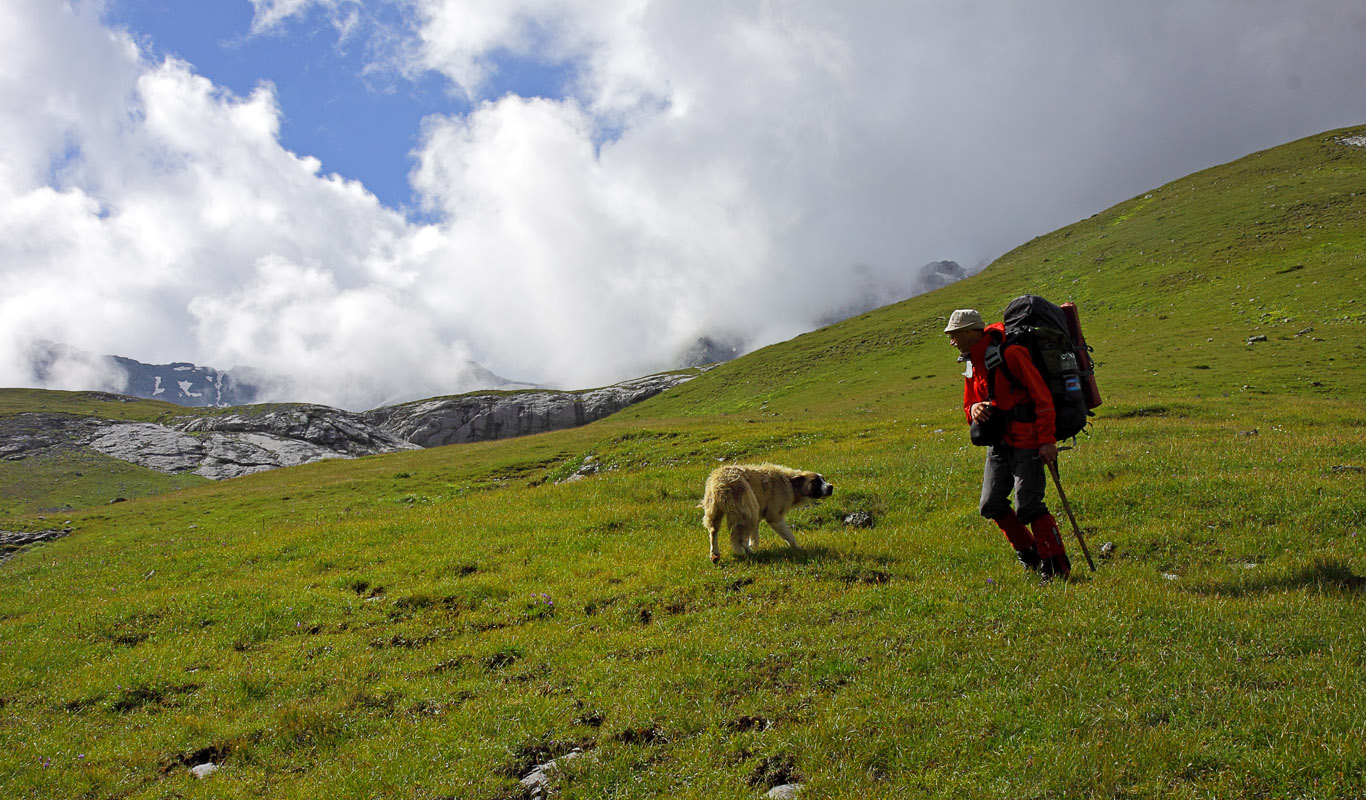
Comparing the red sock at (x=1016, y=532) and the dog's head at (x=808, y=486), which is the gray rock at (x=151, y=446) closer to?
the dog's head at (x=808, y=486)

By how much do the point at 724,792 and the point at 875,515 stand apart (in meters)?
10.4

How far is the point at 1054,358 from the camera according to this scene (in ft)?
31.2

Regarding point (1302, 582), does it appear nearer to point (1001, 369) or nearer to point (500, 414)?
point (1001, 369)

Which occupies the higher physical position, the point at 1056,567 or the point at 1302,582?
the point at 1056,567

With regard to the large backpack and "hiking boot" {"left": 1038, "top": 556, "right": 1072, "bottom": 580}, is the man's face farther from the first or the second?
"hiking boot" {"left": 1038, "top": 556, "right": 1072, "bottom": 580}

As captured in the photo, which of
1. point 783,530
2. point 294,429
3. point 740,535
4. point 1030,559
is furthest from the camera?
point 294,429

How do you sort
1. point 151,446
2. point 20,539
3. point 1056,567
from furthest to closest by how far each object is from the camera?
point 151,446 → point 20,539 → point 1056,567

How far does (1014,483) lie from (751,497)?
483 cm

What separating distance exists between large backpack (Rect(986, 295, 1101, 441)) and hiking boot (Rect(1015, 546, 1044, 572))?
188 centimetres

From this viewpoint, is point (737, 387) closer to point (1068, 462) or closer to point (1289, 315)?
point (1289, 315)

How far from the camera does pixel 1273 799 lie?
Answer: 4.93 meters

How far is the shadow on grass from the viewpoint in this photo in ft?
27.5

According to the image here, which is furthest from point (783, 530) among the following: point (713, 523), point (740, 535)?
point (713, 523)

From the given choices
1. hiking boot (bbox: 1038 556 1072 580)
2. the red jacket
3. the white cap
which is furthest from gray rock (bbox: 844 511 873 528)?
the white cap
